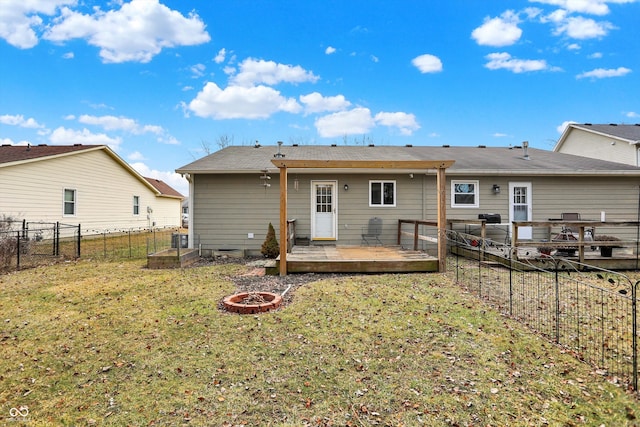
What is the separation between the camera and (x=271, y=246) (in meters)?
9.43

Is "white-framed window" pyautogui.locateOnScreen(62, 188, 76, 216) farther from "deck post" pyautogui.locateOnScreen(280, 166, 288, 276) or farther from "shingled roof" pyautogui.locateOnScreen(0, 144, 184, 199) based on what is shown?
"deck post" pyautogui.locateOnScreen(280, 166, 288, 276)

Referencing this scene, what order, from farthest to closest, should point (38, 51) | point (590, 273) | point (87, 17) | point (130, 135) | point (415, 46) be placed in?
1. point (130, 135)
2. point (415, 46)
3. point (38, 51)
4. point (87, 17)
5. point (590, 273)

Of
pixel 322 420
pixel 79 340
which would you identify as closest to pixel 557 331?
pixel 322 420

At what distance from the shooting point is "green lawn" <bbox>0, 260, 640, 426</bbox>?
2.51 m

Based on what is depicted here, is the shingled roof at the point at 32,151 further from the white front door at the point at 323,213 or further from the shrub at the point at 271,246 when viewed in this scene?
the white front door at the point at 323,213

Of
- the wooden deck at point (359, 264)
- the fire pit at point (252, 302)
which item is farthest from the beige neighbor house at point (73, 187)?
the fire pit at point (252, 302)

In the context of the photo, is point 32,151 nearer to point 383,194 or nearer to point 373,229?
point 373,229

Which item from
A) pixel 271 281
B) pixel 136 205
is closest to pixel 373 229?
pixel 271 281

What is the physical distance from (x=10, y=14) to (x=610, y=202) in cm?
2176

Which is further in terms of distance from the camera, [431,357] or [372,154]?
[372,154]

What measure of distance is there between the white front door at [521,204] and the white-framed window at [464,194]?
3.57 ft

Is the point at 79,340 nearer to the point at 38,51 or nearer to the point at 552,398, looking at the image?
the point at 552,398

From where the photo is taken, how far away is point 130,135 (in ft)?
72.0

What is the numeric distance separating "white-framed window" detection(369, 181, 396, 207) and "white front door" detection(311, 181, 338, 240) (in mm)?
1224
